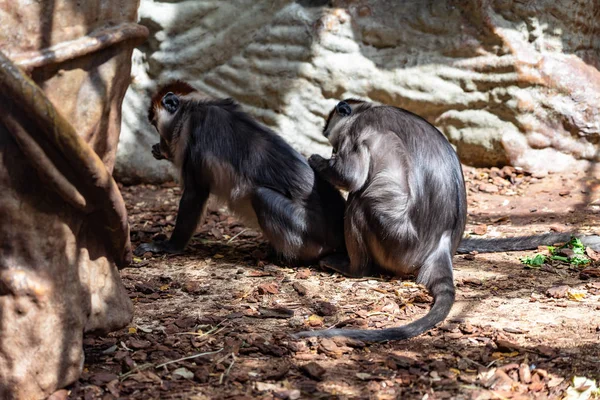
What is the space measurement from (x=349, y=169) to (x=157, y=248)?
1.81 meters

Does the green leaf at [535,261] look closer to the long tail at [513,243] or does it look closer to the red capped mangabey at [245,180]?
the long tail at [513,243]

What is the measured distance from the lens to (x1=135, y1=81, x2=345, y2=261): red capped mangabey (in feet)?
19.2

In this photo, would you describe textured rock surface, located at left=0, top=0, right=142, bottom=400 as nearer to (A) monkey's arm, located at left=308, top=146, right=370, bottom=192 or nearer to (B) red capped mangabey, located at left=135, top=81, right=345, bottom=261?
(A) monkey's arm, located at left=308, top=146, right=370, bottom=192

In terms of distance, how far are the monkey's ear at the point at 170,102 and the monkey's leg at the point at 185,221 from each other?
0.67m

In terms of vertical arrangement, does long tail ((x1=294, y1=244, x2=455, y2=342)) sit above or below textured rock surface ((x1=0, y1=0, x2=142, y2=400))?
below

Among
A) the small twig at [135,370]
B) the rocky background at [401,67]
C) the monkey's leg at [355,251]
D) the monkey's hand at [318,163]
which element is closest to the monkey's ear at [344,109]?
the monkey's hand at [318,163]

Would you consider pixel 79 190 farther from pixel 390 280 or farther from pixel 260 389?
pixel 390 280

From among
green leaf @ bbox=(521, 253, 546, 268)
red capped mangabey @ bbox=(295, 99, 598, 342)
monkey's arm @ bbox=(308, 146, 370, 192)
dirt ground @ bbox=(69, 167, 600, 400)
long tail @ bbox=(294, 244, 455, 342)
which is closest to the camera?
dirt ground @ bbox=(69, 167, 600, 400)

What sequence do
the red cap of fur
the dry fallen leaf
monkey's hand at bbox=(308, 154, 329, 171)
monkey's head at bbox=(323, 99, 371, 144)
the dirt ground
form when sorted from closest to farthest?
the dirt ground → the dry fallen leaf → monkey's hand at bbox=(308, 154, 329, 171) → monkey's head at bbox=(323, 99, 371, 144) → the red cap of fur

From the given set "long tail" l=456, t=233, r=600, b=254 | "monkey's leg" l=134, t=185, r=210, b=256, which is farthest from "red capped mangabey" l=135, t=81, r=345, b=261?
"long tail" l=456, t=233, r=600, b=254

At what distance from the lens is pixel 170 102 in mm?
6266

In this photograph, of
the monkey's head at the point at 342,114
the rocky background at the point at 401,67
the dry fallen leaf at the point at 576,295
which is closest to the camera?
the dry fallen leaf at the point at 576,295

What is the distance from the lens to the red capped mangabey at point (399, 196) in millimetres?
5359

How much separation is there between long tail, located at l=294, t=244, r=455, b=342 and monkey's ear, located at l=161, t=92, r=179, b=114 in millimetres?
2495
